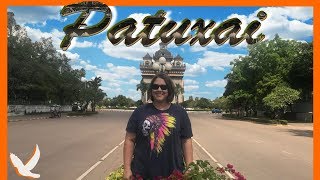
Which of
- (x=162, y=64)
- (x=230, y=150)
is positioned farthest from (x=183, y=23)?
(x=230, y=150)

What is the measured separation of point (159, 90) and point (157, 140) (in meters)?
0.50

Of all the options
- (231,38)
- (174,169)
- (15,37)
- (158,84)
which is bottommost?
(174,169)

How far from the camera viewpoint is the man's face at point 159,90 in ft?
14.4

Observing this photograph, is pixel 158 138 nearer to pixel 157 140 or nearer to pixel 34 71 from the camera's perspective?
pixel 157 140

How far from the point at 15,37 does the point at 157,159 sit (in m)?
48.2

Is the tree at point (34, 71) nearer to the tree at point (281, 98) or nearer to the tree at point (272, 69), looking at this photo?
the tree at point (272, 69)

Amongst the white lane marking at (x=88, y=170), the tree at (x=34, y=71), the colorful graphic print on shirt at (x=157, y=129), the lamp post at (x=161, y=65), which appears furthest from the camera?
the tree at (x=34, y=71)

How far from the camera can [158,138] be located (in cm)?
422

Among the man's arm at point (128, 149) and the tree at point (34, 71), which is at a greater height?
the tree at point (34, 71)

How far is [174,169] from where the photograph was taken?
13.9 ft

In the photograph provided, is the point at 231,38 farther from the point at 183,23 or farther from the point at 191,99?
the point at 191,99

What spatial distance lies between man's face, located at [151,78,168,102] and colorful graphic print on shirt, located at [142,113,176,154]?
0.20 m

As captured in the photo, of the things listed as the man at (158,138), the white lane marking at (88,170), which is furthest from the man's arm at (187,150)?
the white lane marking at (88,170)

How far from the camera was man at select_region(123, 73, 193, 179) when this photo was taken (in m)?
4.23
